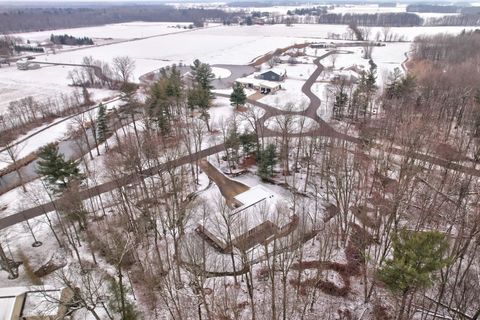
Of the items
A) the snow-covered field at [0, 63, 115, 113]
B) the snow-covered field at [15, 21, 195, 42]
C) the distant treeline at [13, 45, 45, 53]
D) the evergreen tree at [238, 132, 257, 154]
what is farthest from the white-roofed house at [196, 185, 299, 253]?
the snow-covered field at [15, 21, 195, 42]

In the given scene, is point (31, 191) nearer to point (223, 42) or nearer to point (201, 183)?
point (201, 183)

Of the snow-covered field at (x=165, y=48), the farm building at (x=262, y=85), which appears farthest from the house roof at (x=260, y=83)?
the snow-covered field at (x=165, y=48)

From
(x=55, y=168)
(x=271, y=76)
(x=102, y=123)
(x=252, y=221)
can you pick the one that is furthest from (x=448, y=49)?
(x=55, y=168)

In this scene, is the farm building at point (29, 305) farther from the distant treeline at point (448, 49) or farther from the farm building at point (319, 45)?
the farm building at point (319, 45)

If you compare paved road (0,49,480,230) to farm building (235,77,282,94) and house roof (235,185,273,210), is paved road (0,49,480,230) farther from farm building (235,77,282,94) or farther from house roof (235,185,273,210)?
house roof (235,185,273,210)

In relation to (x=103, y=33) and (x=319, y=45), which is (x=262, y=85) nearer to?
(x=319, y=45)
